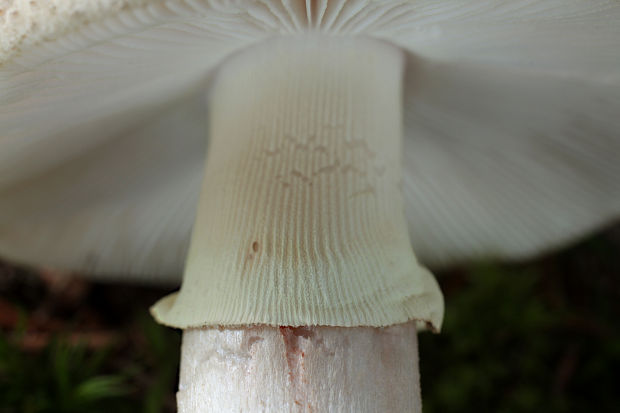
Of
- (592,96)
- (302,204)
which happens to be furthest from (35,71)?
(592,96)

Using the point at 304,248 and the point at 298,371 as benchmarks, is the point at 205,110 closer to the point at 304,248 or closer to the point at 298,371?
the point at 304,248

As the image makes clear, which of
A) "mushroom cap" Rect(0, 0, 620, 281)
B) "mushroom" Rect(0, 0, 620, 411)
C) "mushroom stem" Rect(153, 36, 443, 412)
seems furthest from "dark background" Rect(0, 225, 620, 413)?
"mushroom stem" Rect(153, 36, 443, 412)

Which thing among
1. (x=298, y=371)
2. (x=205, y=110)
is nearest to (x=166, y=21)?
(x=298, y=371)

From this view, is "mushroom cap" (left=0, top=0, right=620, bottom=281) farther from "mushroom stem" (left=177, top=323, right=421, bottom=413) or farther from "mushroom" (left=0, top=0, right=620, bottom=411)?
"mushroom stem" (left=177, top=323, right=421, bottom=413)

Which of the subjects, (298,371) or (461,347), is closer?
(298,371)

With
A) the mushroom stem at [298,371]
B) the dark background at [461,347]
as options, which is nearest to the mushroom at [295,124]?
the mushroom stem at [298,371]

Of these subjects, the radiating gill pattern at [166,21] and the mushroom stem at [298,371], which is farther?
the mushroom stem at [298,371]

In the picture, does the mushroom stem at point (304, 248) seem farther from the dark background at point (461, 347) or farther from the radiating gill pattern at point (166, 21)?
the dark background at point (461, 347)
